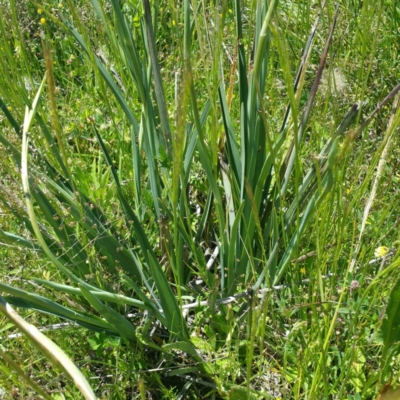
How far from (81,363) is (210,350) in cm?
29

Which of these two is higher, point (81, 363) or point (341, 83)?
point (341, 83)

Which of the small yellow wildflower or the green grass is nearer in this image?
the green grass

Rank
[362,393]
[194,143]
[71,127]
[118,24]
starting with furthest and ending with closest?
[71,127]
[194,143]
[118,24]
[362,393]

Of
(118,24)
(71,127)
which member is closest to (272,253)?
(118,24)

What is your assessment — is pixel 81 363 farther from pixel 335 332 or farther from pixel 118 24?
pixel 118 24

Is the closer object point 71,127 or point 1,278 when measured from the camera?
point 1,278

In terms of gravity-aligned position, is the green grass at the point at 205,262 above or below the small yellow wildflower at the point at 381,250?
above

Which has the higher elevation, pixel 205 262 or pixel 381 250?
pixel 205 262

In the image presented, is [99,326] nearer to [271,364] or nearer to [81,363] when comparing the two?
[81,363]

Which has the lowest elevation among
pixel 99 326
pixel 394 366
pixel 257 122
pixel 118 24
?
pixel 394 366

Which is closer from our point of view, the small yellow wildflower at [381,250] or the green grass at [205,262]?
the green grass at [205,262]

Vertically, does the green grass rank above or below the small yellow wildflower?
above

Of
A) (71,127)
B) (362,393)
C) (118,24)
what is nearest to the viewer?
(362,393)

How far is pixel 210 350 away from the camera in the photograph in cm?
110
